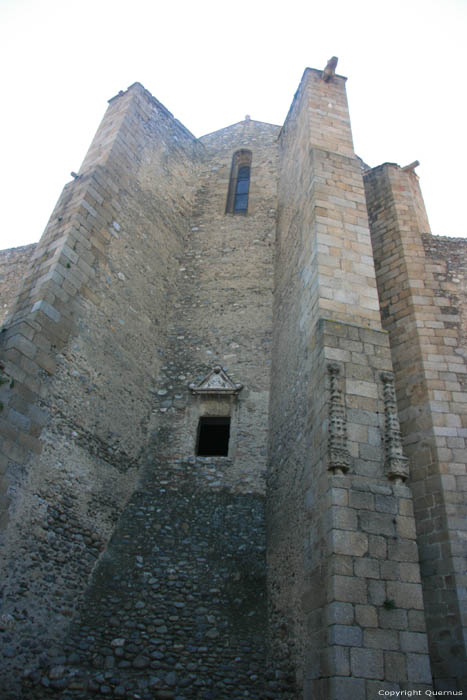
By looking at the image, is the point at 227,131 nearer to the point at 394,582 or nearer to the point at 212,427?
the point at 212,427

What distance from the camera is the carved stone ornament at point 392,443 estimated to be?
16.1 ft

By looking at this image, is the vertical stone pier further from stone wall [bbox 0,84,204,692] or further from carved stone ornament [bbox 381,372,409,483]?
stone wall [bbox 0,84,204,692]

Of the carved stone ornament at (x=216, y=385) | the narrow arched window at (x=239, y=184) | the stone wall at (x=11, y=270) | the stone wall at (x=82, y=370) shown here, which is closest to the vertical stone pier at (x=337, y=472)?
the carved stone ornament at (x=216, y=385)

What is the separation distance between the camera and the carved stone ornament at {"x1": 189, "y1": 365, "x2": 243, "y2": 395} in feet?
27.1

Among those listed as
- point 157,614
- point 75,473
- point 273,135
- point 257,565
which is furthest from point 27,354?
point 273,135

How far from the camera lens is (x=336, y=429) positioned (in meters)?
5.03


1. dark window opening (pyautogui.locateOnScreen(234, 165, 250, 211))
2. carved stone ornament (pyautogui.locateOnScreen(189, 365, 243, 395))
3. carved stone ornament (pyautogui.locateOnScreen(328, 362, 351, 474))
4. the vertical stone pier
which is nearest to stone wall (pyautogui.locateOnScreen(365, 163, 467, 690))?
the vertical stone pier

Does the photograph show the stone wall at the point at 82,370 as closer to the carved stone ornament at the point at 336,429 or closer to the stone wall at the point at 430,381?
the carved stone ornament at the point at 336,429

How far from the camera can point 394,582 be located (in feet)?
14.4

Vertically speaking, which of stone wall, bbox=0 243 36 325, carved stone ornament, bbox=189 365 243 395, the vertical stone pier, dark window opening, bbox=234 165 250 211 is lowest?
the vertical stone pier

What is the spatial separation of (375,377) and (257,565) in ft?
9.32

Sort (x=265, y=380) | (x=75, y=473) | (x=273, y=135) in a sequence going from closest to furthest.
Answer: (x=75, y=473)
(x=265, y=380)
(x=273, y=135)

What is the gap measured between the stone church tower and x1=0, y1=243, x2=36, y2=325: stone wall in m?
3.57

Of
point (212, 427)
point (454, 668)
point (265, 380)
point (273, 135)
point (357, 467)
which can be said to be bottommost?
point (454, 668)
